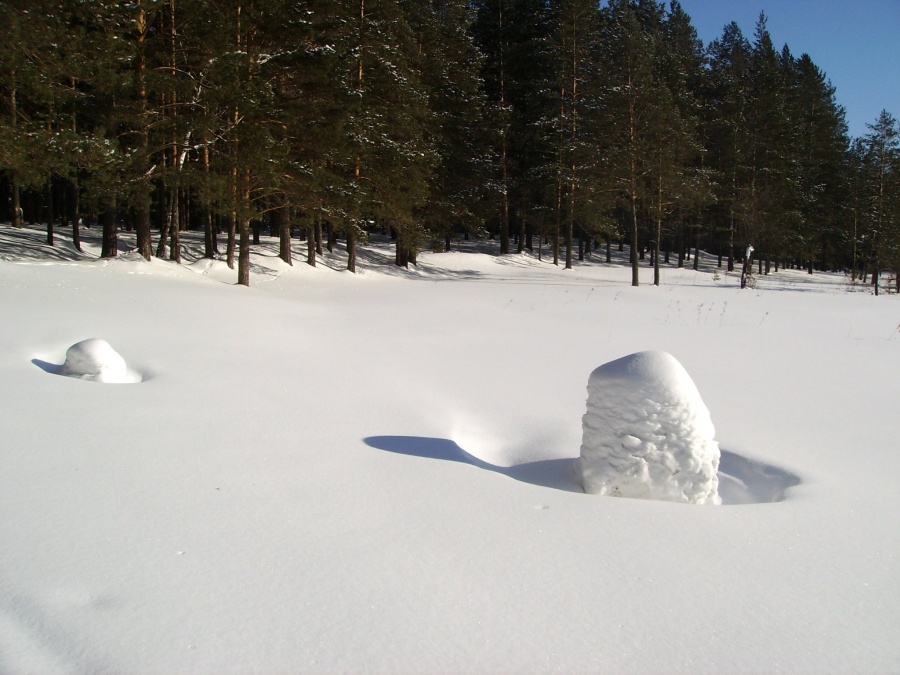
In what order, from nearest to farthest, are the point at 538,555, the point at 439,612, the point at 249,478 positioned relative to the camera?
the point at 439,612 < the point at 538,555 < the point at 249,478

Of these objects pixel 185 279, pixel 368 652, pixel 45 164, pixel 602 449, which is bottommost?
pixel 368 652

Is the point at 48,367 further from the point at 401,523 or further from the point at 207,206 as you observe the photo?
the point at 207,206

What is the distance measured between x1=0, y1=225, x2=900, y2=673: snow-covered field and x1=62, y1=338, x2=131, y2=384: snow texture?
0.72 ft

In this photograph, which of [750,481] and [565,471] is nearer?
[565,471]

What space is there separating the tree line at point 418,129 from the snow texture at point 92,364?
27.1 feet

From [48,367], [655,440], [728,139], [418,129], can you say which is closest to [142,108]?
[48,367]

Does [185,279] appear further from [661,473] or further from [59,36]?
[661,473]

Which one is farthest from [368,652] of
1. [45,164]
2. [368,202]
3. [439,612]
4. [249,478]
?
[368,202]

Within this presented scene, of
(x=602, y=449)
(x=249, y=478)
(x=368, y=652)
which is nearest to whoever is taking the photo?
(x=368, y=652)

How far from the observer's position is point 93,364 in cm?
551

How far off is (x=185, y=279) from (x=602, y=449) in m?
12.6

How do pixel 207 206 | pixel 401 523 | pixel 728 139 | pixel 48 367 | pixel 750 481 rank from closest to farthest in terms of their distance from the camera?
1. pixel 401 523
2. pixel 750 481
3. pixel 48 367
4. pixel 207 206
5. pixel 728 139

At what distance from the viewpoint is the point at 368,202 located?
757 inches

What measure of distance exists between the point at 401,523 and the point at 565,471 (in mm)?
1784
